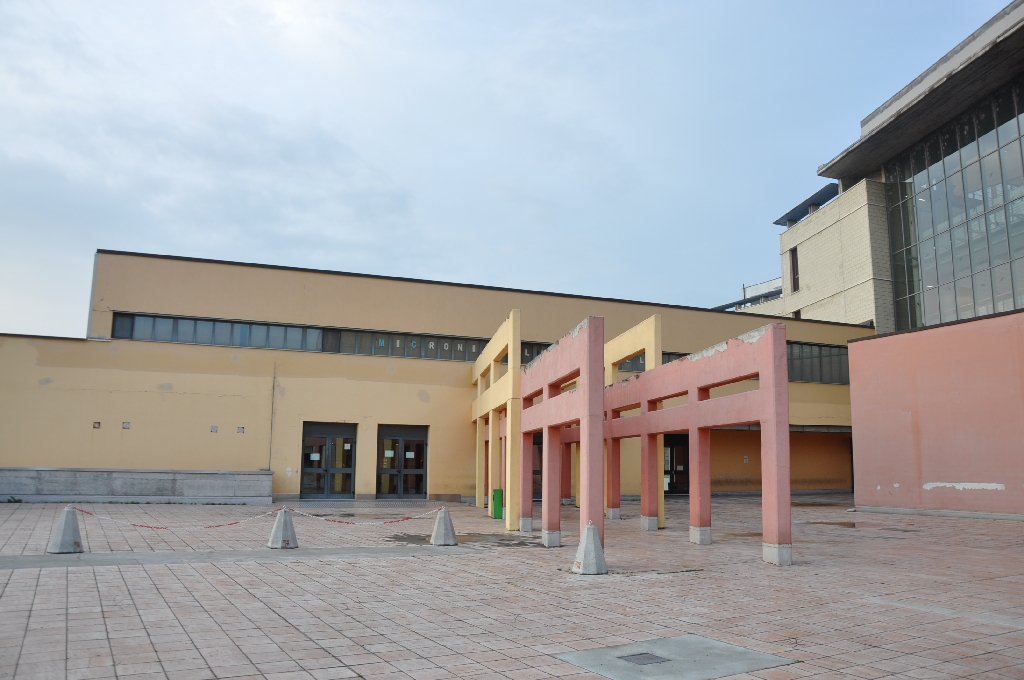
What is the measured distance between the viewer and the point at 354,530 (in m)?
17.5

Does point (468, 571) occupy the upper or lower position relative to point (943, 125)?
lower

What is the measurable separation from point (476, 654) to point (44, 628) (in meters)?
4.24

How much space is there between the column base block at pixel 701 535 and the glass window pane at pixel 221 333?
67.5ft

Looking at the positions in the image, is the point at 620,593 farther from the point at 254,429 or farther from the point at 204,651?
the point at 254,429

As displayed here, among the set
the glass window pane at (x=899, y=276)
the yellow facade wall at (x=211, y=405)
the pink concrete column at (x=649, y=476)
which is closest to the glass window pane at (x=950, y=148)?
the glass window pane at (x=899, y=276)

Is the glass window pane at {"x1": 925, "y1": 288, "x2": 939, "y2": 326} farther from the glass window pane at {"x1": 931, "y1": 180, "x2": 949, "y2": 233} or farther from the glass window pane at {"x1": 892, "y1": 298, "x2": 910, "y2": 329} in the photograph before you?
the glass window pane at {"x1": 931, "y1": 180, "x2": 949, "y2": 233}

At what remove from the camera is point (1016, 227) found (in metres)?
29.4

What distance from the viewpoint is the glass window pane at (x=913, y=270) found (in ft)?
117

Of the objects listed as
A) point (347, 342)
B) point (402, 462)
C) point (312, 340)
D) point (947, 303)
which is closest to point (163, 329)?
point (312, 340)

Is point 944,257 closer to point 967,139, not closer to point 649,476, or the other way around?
point 967,139

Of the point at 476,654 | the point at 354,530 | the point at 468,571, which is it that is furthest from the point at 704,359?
the point at 476,654

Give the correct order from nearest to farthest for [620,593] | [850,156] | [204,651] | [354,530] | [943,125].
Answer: [204,651]
[620,593]
[354,530]
[943,125]
[850,156]

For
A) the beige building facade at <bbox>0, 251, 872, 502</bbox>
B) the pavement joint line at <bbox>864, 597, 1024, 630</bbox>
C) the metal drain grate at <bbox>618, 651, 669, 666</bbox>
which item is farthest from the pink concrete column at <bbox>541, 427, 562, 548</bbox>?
the metal drain grate at <bbox>618, 651, 669, 666</bbox>

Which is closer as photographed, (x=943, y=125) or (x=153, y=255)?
(x=153, y=255)
